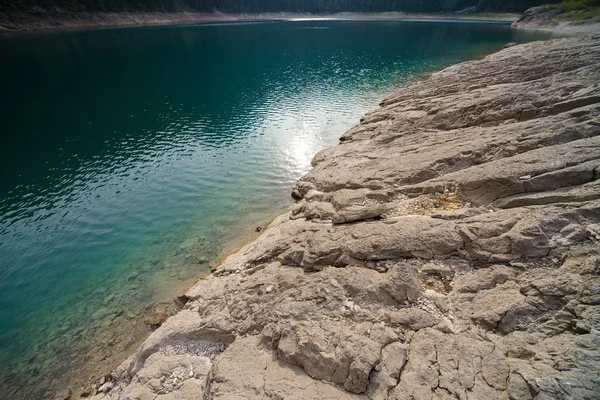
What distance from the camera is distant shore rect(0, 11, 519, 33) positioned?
297ft

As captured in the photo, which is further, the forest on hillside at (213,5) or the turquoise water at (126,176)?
the forest on hillside at (213,5)

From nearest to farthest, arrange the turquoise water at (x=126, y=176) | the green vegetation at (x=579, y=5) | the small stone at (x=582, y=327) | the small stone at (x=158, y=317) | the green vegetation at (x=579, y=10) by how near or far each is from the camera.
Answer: the small stone at (x=582, y=327) → the small stone at (x=158, y=317) → the turquoise water at (x=126, y=176) → the green vegetation at (x=579, y=10) → the green vegetation at (x=579, y=5)

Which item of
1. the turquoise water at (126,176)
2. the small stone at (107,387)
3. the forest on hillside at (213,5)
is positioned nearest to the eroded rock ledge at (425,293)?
the small stone at (107,387)

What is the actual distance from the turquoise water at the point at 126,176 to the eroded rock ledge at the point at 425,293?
15.5 ft

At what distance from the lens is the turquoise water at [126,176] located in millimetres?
15461

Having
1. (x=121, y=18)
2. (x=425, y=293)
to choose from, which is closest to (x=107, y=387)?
(x=425, y=293)

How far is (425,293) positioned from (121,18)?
153 m

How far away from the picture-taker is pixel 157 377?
10523 millimetres

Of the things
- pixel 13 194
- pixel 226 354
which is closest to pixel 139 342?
pixel 226 354

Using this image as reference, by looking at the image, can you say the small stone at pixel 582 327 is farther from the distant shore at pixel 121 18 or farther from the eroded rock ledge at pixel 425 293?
the distant shore at pixel 121 18

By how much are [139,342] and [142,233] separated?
868 centimetres

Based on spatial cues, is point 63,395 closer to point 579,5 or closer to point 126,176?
point 126,176

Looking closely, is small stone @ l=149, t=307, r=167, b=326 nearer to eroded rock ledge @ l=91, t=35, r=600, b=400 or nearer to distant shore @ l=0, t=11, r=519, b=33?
eroded rock ledge @ l=91, t=35, r=600, b=400

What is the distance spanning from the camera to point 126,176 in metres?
27.3
